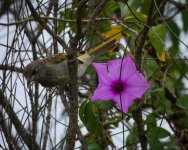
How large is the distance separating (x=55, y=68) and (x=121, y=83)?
902 millimetres

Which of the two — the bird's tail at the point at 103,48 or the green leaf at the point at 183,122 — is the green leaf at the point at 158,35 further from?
the green leaf at the point at 183,122

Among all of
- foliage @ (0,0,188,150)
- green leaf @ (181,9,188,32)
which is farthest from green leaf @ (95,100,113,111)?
green leaf @ (181,9,188,32)

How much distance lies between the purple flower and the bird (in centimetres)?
43

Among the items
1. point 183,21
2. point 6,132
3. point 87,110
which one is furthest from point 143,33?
point 183,21

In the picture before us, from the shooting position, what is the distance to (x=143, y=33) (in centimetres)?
236

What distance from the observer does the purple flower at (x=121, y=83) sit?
7.38 feet

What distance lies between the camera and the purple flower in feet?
7.38

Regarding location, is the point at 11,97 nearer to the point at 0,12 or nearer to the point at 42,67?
the point at 42,67

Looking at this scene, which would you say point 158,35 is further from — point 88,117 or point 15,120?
point 15,120

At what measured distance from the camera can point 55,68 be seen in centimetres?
315

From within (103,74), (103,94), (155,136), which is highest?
(103,74)

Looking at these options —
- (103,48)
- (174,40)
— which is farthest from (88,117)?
(174,40)

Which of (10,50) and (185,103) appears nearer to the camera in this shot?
(10,50)

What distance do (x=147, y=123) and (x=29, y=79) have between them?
0.68 m
